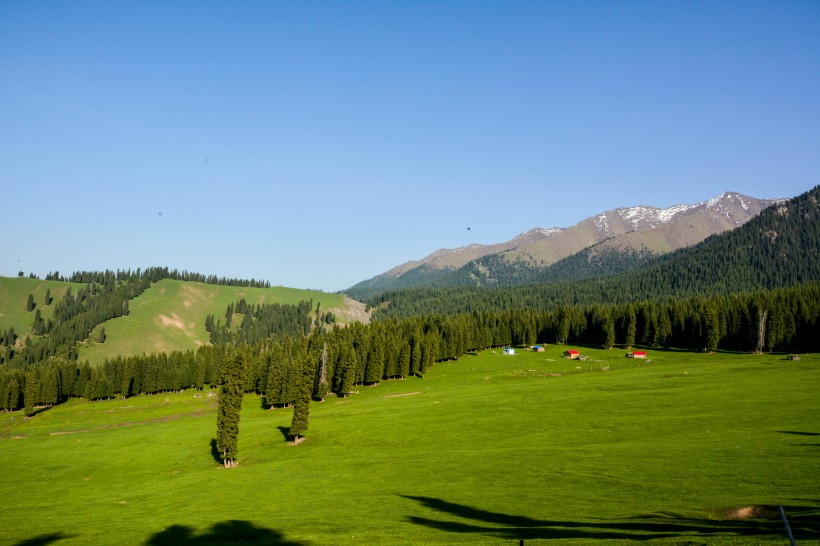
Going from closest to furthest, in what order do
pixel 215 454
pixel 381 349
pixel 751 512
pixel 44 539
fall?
1. pixel 751 512
2. pixel 44 539
3. pixel 215 454
4. pixel 381 349

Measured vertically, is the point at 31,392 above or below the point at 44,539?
below

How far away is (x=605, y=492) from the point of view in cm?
4238

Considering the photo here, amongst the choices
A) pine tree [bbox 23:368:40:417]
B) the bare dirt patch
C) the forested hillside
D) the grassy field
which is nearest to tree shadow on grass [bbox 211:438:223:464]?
the grassy field

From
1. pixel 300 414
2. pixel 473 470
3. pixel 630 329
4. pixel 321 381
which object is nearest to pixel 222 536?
pixel 473 470

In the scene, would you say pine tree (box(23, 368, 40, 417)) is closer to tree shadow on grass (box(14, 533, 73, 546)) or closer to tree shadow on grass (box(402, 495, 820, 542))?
tree shadow on grass (box(14, 533, 73, 546))

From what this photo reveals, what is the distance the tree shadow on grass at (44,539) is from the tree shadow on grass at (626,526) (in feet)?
98.4

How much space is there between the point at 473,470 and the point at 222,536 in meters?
24.9

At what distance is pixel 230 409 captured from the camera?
80.4m

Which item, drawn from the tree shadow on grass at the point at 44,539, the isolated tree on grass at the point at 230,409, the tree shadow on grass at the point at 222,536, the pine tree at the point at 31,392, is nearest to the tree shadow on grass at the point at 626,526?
the tree shadow on grass at the point at 222,536

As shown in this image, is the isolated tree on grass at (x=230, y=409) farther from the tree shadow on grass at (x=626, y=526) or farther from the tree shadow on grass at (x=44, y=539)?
the tree shadow on grass at (x=626, y=526)

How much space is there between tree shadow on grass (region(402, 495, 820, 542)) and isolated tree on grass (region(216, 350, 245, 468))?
45373mm

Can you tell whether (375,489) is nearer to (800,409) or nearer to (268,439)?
(268,439)

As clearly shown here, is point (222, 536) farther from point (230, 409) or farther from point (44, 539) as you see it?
point (230, 409)

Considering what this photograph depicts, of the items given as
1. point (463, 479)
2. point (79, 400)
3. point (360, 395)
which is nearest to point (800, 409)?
point (463, 479)
